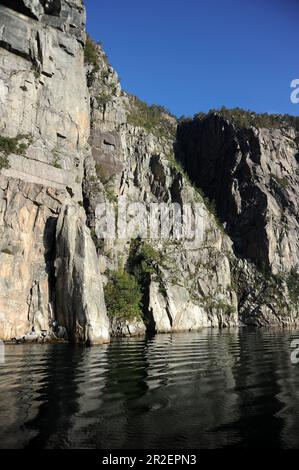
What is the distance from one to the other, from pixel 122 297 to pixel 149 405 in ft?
153

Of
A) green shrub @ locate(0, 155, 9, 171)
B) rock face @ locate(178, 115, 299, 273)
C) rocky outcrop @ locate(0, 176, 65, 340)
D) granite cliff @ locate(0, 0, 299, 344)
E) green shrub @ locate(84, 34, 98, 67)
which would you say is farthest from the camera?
rock face @ locate(178, 115, 299, 273)

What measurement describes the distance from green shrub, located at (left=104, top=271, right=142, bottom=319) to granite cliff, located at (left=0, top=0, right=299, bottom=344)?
1041 millimetres

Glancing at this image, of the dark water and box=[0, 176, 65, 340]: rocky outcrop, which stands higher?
box=[0, 176, 65, 340]: rocky outcrop

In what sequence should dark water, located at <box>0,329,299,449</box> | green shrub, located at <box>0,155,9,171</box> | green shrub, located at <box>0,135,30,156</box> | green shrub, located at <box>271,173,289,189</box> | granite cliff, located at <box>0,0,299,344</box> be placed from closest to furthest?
1. dark water, located at <box>0,329,299,449</box>
2. granite cliff, located at <box>0,0,299,344</box>
3. green shrub, located at <box>0,155,9,171</box>
4. green shrub, located at <box>0,135,30,156</box>
5. green shrub, located at <box>271,173,289,189</box>

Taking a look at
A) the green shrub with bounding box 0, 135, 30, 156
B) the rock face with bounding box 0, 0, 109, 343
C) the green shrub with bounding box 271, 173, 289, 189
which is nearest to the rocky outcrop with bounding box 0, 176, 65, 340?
the rock face with bounding box 0, 0, 109, 343

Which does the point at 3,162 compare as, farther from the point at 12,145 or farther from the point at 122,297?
the point at 122,297

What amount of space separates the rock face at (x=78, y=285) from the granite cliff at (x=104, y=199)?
141mm

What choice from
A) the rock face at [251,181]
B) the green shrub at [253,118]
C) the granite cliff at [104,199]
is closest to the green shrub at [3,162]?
the granite cliff at [104,199]

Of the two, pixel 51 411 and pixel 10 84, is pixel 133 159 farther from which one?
pixel 51 411

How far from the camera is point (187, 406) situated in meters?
12.0

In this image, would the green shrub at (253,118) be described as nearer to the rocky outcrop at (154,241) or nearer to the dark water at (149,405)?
the rocky outcrop at (154,241)

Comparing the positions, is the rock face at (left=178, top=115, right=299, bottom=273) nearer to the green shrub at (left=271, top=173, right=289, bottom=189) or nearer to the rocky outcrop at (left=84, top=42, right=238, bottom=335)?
the green shrub at (left=271, top=173, right=289, bottom=189)

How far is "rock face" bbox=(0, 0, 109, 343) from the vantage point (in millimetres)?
38938
